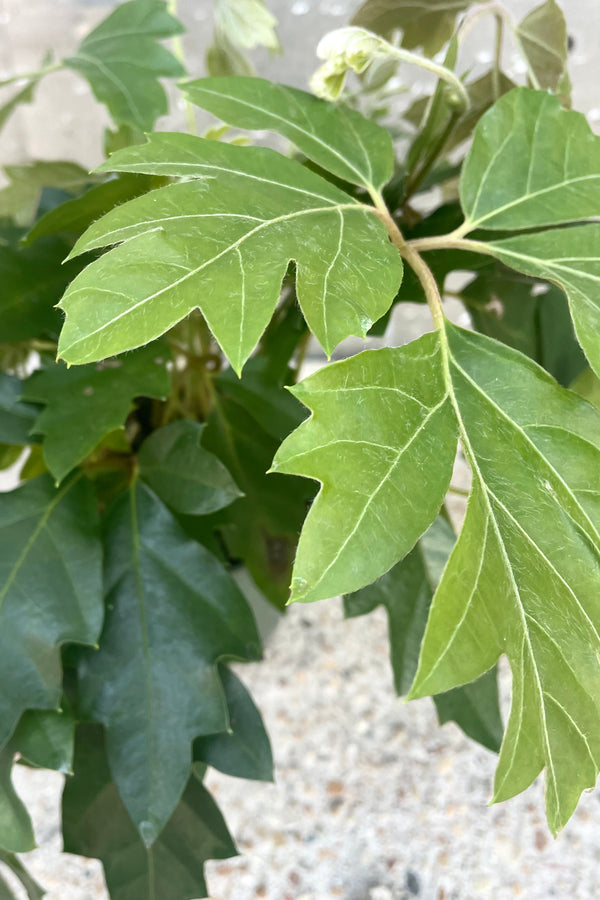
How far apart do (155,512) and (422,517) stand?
0.21 m

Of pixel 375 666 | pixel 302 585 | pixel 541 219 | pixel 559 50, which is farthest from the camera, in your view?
pixel 375 666

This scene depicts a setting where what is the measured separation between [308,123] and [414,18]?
0.21 m

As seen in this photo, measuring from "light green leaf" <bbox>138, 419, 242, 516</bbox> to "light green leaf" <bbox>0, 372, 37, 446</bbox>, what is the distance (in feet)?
0.23

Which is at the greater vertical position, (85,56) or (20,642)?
(85,56)

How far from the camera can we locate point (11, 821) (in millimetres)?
328

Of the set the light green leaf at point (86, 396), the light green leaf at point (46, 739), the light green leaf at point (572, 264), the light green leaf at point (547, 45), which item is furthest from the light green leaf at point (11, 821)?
the light green leaf at point (547, 45)

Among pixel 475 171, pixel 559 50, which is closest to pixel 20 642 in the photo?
pixel 475 171

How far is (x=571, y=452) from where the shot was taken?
0.27 meters

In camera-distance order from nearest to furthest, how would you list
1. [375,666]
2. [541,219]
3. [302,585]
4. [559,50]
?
[302,585], [541,219], [559,50], [375,666]

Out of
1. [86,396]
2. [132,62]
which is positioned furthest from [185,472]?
[132,62]

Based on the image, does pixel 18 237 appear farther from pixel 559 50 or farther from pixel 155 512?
pixel 559 50

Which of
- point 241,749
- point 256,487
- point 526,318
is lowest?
point 241,749

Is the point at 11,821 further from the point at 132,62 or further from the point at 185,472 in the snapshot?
the point at 132,62

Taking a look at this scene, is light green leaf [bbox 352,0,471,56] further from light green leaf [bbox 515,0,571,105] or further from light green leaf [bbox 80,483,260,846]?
light green leaf [bbox 80,483,260,846]
